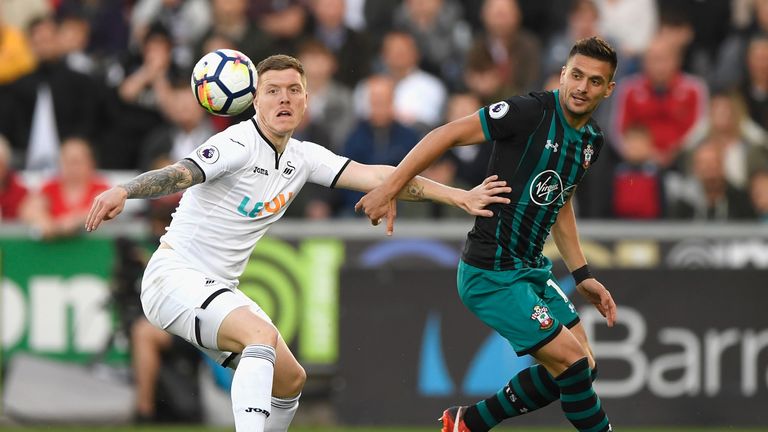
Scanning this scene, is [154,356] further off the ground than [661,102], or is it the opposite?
[661,102]

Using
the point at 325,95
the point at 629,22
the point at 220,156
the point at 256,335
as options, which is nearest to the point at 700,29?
the point at 629,22

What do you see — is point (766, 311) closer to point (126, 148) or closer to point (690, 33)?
point (690, 33)

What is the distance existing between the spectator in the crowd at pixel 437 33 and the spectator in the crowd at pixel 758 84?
2.96 m

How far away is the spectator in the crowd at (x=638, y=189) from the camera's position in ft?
42.6

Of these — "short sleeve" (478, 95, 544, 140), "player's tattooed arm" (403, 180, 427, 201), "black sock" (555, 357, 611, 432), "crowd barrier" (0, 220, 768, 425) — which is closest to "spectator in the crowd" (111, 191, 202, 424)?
"crowd barrier" (0, 220, 768, 425)

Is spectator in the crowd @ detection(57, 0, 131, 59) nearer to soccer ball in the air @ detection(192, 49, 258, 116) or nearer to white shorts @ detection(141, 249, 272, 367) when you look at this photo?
soccer ball in the air @ detection(192, 49, 258, 116)

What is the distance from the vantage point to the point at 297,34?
14.7 m

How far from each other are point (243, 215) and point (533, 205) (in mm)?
1646

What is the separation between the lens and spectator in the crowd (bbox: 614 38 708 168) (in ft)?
45.9

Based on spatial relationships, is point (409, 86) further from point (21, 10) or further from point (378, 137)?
point (21, 10)

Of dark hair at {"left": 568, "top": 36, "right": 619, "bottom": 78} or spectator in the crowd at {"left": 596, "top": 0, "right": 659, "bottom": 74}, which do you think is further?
spectator in the crowd at {"left": 596, "top": 0, "right": 659, "bottom": 74}

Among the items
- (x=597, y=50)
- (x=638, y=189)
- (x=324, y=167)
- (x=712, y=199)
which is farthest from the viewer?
(x=712, y=199)

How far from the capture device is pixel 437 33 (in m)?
15.0

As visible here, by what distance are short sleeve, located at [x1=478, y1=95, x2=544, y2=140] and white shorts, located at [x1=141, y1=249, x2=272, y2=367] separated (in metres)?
1.64
